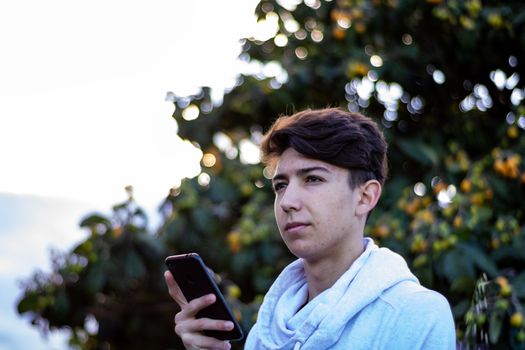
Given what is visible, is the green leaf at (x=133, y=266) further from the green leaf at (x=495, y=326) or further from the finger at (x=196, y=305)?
the finger at (x=196, y=305)

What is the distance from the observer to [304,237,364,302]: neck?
5.62 feet

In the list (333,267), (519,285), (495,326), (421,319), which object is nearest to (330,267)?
(333,267)

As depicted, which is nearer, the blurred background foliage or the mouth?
the mouth

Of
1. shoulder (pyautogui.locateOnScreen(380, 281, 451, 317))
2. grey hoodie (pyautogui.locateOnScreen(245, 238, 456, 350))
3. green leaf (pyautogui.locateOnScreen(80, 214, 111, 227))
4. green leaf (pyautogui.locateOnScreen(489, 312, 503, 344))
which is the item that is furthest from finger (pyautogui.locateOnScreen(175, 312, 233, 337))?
green leaf (pyautogui.locateOnScreen(80, 214, 111, 227))

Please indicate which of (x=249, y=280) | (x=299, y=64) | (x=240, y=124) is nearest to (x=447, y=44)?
(x=299, y=64)

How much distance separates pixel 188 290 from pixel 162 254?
2100mm

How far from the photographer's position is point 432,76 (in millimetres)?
3910

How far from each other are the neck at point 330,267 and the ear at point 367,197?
6cm

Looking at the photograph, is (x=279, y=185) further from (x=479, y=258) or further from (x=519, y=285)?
(x=479, y=258)

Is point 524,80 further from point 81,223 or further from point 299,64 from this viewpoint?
point 81,223

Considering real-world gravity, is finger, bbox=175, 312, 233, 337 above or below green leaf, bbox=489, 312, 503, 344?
above

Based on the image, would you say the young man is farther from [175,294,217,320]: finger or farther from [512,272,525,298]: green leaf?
[512,272,525,298]: green leaf

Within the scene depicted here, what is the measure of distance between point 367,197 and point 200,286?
1.27 ft

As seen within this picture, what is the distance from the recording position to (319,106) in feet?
13.5
